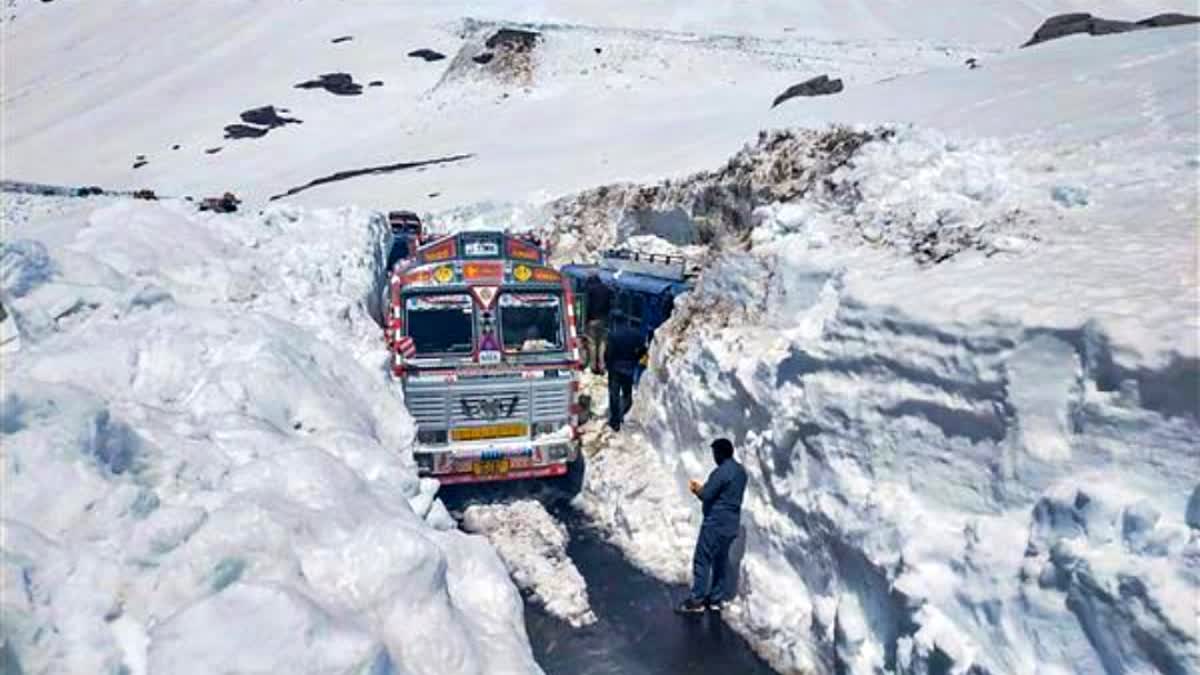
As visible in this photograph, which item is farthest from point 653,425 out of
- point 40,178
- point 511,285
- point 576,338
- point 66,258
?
point 40,178

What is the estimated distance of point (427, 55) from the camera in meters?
57.6

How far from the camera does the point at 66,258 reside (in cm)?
847

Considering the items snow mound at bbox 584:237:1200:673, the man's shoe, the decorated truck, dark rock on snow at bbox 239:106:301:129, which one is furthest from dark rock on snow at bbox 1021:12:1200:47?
dark rock on snow at bbox 239:106:301:129

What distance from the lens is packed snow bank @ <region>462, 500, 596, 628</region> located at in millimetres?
10047

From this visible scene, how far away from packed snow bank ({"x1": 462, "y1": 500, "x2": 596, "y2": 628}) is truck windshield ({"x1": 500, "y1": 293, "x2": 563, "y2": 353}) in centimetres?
197

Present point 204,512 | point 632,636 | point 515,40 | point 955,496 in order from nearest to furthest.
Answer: point 204,512 → point 955,496 → point 632,636 → point 515,40

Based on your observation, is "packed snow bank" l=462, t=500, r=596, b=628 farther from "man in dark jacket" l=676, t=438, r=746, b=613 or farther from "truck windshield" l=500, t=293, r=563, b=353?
"truck windshield" l=500, t=293, r=563, b=353

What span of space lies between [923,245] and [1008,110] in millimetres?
7215

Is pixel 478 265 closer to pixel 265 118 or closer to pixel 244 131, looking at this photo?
pixel 244 131

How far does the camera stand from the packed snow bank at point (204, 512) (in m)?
4.72

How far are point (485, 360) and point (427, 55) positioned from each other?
47.8 metres

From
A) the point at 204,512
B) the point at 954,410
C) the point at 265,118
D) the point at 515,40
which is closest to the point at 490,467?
the point at 954,410

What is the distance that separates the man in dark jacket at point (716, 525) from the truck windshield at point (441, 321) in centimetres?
435

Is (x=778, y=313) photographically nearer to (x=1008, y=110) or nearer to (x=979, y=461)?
(x=979, y=461)
